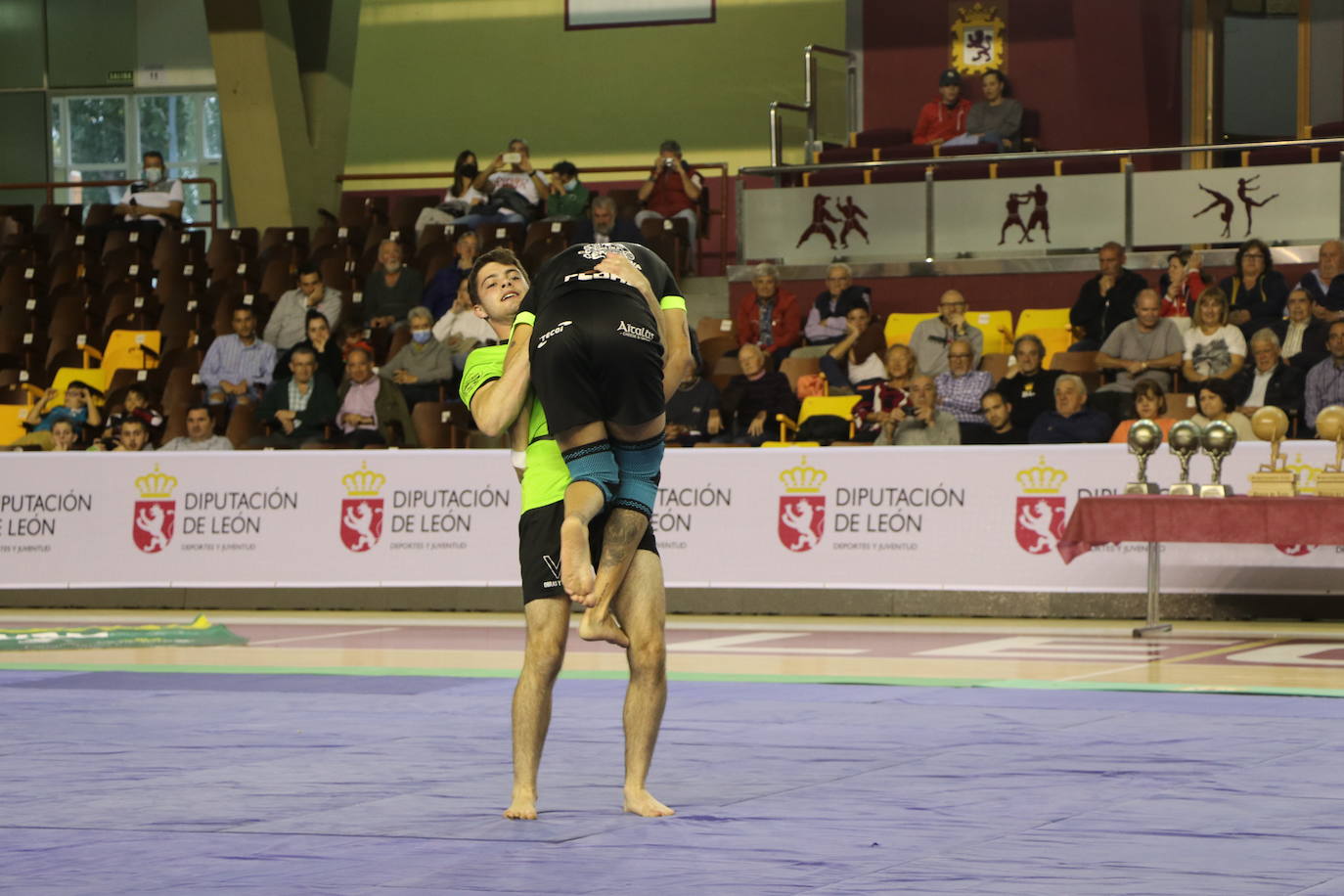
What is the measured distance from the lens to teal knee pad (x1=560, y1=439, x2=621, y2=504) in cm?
579

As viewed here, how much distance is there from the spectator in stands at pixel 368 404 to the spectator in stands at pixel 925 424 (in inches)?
161

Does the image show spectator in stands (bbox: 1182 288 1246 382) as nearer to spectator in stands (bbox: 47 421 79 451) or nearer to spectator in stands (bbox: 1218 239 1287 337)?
spectator in stands (bbox: 1218 239 1287 337)

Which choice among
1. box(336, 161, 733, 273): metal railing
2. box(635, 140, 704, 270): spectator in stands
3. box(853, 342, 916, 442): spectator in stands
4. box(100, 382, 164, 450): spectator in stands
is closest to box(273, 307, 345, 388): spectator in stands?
box(100, 382, 164, 450): spectator in stands

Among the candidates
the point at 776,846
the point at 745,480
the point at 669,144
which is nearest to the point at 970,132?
the point at 669,144

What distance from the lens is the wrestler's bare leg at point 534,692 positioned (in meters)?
5.96

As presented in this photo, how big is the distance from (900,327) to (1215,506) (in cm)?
630

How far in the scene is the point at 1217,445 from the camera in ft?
39.8

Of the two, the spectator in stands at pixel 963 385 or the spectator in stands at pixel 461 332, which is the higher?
the spectator in stands at pixel 461 332

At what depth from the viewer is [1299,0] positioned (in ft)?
70.8

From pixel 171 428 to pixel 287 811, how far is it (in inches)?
466

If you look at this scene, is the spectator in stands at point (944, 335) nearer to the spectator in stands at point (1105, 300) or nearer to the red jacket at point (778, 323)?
the spectator in stands at point (1105, 300)

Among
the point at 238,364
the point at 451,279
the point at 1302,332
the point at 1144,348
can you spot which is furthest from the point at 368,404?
the point at 1302,332

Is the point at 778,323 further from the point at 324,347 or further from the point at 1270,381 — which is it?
the point at 1270,381

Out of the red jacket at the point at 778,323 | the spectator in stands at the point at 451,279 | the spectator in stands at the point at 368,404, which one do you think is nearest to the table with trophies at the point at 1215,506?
the red jacket at the point at 778,323
